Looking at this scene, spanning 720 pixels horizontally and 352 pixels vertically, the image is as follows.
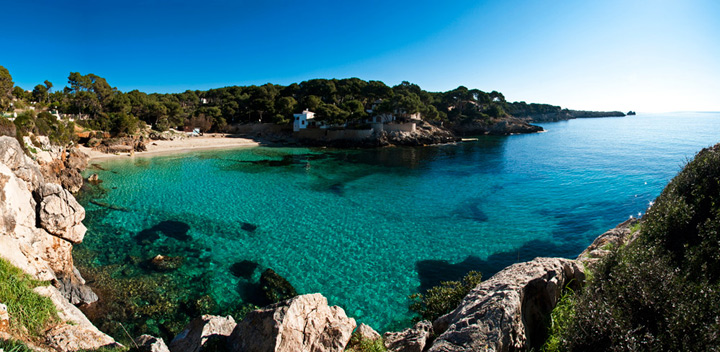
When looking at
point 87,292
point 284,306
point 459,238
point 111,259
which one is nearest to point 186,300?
point 87,292

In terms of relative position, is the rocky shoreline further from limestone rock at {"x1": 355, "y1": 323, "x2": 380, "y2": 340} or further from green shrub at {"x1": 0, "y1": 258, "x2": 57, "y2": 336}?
green shrub at {"x1": 0, "y1": 258, "x2": 57, "y2": 336}

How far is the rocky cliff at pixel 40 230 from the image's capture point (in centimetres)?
872

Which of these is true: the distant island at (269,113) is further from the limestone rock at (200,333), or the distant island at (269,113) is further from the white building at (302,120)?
the limestone rock at (200,333)

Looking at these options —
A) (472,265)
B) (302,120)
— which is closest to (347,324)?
(472,265)

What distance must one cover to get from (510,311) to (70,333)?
347 inches

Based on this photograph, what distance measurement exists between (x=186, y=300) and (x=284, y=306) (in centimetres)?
737

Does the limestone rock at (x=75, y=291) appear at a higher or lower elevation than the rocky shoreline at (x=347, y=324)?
lower

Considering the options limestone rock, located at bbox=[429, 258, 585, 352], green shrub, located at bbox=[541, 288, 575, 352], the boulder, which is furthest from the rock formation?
the boulder

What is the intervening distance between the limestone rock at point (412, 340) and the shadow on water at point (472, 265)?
5.97m

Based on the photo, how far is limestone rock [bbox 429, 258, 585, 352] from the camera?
5.02 metres

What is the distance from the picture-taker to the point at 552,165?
131 feet

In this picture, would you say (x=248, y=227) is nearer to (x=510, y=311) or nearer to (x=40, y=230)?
(x=40, y=230)

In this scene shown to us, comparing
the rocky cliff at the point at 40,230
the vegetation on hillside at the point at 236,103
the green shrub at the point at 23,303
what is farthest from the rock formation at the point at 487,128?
the green shrub at the point at 23,303

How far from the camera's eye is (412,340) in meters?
6.02
